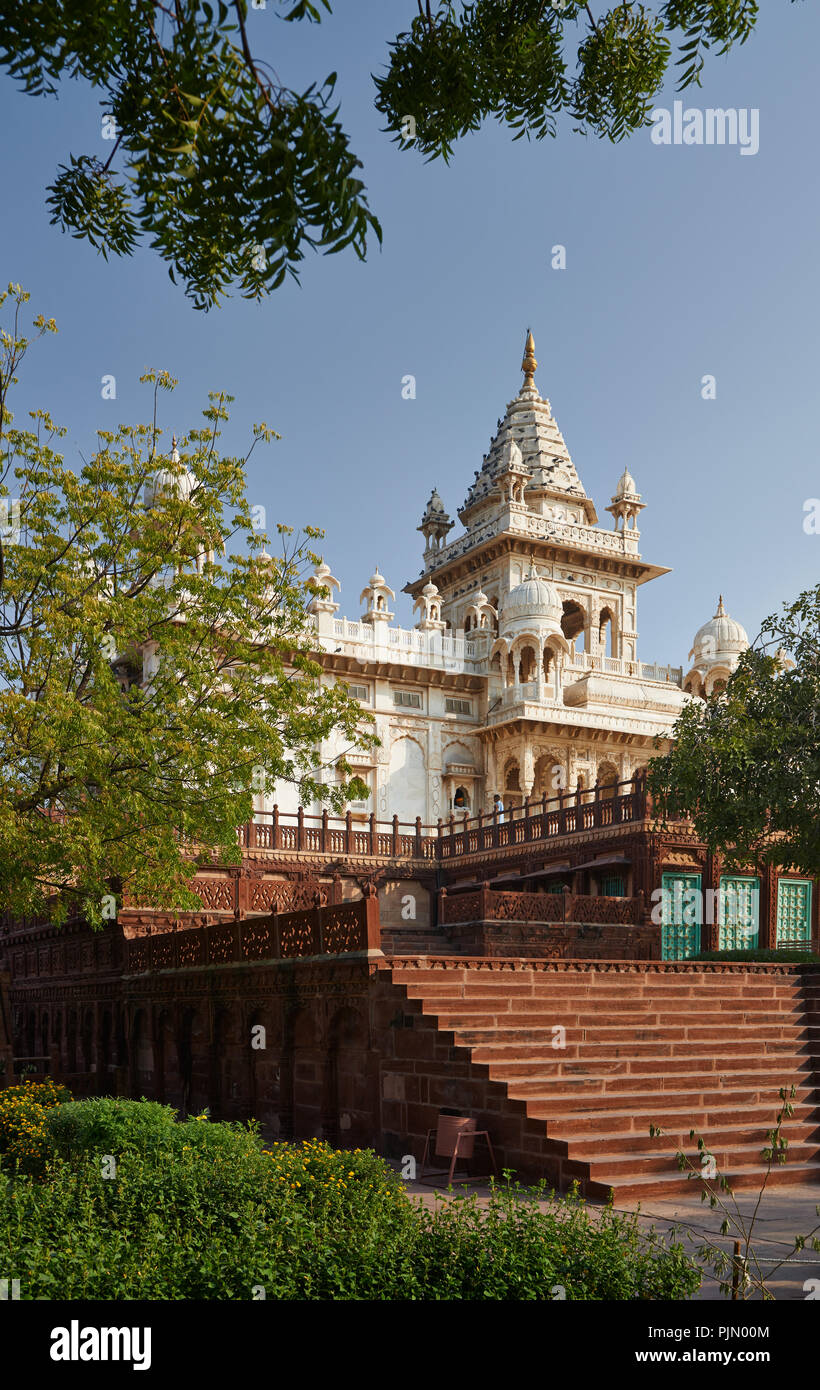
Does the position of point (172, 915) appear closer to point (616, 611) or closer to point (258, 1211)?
point (258, 1211)

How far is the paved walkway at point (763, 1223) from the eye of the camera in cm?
734

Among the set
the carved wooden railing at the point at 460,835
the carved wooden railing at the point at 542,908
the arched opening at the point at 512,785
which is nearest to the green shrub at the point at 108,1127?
the carved wooden railing at the point at 542,908

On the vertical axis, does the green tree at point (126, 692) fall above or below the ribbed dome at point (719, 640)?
below

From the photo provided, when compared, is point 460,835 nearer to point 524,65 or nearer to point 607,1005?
point 607,1005

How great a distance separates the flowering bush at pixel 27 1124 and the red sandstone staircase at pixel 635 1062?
408 centimetres

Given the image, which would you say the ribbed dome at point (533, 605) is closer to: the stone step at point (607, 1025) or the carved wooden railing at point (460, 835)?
the carved wooden railing at point (460, 835)

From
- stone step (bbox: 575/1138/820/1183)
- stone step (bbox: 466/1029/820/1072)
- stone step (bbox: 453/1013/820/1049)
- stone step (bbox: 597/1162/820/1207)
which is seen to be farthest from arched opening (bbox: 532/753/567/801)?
stone step (bbox: 597/1162/820/1207)

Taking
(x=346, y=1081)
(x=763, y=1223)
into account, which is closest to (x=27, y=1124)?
(x=346, y=1081)

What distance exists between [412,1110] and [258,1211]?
19.3ft

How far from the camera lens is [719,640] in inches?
2018

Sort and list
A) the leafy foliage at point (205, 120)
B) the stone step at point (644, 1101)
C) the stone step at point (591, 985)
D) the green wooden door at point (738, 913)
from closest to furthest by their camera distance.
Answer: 1. the leafy foliage at point (205, 120)
2. the stone step at point (644, 1101)
3. the stone step at point (591, 985)
4. the green wooden door at point (738, 913)

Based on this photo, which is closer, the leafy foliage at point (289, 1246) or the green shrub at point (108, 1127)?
the leafy foliage at point (289, 1246)

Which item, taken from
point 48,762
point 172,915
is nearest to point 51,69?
point 48,762

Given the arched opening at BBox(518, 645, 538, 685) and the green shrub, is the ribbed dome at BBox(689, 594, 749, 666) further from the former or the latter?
the green shrub
